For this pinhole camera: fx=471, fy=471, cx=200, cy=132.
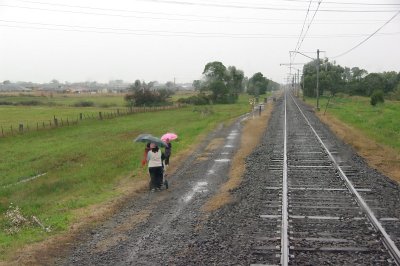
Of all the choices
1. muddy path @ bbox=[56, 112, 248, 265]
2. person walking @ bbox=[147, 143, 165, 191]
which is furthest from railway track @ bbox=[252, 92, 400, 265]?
person walking @ bbox=[147, 143, 165, 191]

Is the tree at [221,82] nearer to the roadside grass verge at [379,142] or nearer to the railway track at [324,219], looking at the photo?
the roadside grass verge at [379,142]

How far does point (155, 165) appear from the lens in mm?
13609

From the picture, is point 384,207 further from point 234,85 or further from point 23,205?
point 234,85

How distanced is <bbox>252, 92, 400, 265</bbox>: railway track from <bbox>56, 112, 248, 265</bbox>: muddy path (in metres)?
1.64

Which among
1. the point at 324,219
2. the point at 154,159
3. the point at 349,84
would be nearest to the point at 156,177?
the point at 154,159

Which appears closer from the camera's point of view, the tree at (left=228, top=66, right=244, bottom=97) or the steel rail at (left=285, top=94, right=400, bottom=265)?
the steel rail at (left=285, top=94, right=400, bottom=265)

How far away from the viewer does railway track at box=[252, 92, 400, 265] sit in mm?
7727

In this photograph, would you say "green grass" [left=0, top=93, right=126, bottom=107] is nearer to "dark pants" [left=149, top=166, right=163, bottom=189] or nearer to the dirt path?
the dirt path

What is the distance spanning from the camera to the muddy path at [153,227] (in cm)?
819

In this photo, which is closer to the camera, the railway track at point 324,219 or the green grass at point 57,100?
the railway track at point 324,219

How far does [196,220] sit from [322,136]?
58.0 feet

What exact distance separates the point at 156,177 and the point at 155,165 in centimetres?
42

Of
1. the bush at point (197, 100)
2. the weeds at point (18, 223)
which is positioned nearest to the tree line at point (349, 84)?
the bush at point (197, 100)

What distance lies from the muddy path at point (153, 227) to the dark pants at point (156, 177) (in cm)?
31
